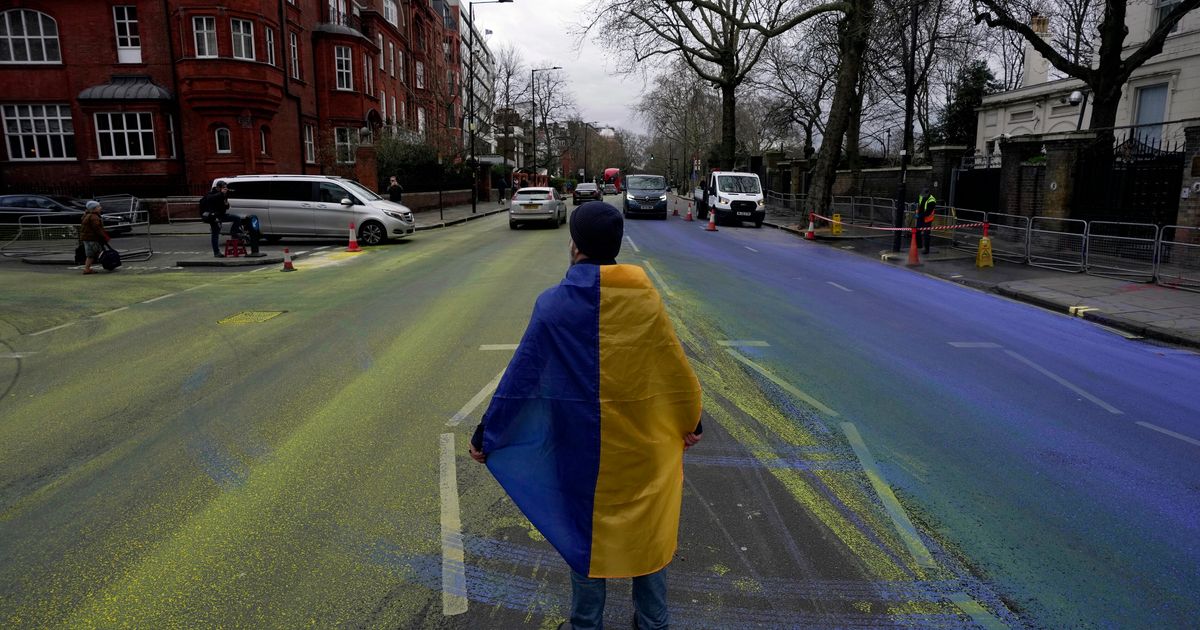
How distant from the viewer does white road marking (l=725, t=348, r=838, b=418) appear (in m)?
5.88

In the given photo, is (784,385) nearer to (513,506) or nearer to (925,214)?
(513,506)

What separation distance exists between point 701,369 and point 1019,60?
56051 mm

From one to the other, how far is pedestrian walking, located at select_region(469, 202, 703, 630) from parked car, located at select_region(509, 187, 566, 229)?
24162 mm

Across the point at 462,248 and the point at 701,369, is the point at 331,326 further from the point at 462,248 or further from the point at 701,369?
the point at 462,248

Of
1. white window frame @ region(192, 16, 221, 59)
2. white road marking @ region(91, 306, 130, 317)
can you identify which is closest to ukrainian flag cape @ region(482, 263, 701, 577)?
white road marking @ region(91, 306, 130, 317)

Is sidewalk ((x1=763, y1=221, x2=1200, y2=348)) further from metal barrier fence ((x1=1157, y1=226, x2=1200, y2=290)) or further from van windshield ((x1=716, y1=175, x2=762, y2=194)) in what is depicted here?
van windshield ((x1=716, y1=175, x2=762, y2=194))

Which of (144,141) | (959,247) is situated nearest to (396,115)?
(144,141)

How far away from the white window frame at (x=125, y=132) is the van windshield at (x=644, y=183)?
19448 mm

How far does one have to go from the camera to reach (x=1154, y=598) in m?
3.26

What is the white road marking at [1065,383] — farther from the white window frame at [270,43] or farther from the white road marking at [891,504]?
the white window frame at [270,43]

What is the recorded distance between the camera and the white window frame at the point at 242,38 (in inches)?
1150

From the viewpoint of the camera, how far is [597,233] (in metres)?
2.70

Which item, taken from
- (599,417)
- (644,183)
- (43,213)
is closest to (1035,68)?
(644,183)

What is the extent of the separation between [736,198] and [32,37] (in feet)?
92.5
